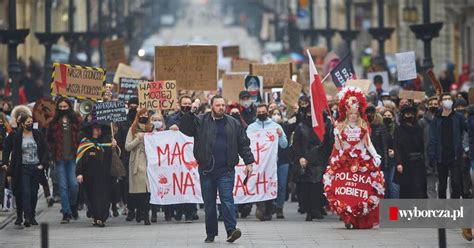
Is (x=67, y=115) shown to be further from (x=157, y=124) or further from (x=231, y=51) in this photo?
(x=231, y=51)

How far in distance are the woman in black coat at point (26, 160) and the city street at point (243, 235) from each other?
47cm

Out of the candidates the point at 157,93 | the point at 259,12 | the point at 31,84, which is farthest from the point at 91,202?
the point at 259,12

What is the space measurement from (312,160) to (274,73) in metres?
7.93

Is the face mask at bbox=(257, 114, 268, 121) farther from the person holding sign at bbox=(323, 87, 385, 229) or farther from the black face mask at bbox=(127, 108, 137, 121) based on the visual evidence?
the person holding sign at bbox=(323, 87, 385, 229)

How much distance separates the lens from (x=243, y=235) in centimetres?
1941

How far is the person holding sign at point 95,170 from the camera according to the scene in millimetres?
21375

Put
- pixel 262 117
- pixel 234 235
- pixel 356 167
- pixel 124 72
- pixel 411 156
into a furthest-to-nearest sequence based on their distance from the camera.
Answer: pixel 124 72 < pixel 262 117 < pixel 411 156 < pixel 356 167 < pixel 234 235

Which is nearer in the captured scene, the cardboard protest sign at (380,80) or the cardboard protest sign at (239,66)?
the cardboard protest sign at (380,80)

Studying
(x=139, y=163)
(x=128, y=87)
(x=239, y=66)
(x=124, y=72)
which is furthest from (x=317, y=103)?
(x=239, y=66)

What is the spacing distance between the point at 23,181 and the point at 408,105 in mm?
5356

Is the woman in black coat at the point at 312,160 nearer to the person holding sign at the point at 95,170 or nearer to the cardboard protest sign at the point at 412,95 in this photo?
the person holding sign at the point at 95,170

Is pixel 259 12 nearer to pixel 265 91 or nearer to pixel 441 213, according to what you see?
pixel 265 91

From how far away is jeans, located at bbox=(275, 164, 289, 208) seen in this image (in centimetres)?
2252

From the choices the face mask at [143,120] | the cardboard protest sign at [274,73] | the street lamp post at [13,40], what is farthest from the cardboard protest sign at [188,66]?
the cardboard protest sign at [274,73]
